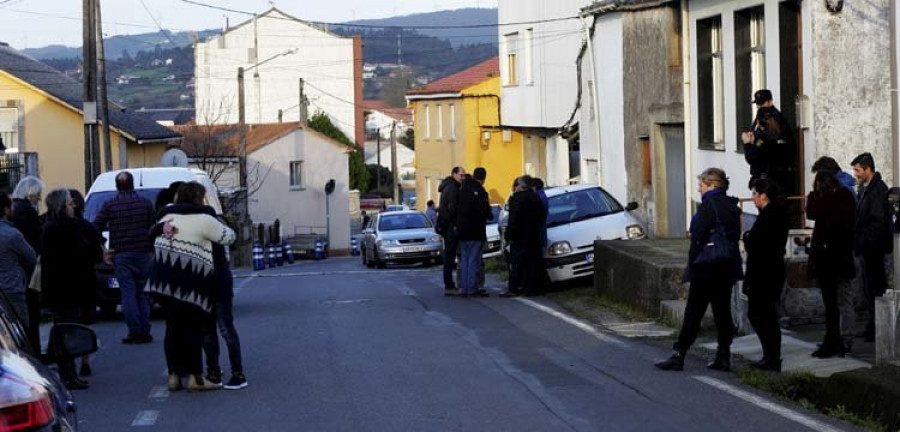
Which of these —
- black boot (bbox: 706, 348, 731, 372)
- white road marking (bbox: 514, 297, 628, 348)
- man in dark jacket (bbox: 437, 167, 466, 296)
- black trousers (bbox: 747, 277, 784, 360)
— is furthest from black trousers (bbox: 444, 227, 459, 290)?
black trousers (bbox: 747, 277, 784, 360)

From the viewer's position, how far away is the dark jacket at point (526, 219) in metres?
19.3

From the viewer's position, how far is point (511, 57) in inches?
1629

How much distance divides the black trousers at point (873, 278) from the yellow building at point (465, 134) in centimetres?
3594

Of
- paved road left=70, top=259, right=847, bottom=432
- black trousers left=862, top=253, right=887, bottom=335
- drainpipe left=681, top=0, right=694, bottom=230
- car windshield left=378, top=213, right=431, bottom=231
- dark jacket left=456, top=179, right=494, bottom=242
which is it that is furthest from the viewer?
car windshield left=378, top=213, right=431, bottom=231

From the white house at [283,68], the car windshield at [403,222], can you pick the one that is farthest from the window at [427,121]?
the white house at [283,68]

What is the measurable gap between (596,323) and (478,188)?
4602 millimetres

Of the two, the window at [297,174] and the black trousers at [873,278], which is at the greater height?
the window at [297,174]

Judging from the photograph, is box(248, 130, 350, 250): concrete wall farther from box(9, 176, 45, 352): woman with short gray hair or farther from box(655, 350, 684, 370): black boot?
box(655, 350, 684, 370): black boot

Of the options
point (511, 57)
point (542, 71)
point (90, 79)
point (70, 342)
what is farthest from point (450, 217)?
point (511, 57)

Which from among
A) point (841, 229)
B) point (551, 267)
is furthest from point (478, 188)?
point (841, 229)

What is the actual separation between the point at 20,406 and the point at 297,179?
2432 inches

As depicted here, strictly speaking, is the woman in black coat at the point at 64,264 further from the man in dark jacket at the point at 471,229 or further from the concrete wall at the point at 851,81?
the concrete wall at the point at 851,81

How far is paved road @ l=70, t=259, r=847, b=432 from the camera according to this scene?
31.1 ft

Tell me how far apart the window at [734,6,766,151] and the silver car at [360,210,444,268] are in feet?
49.8
